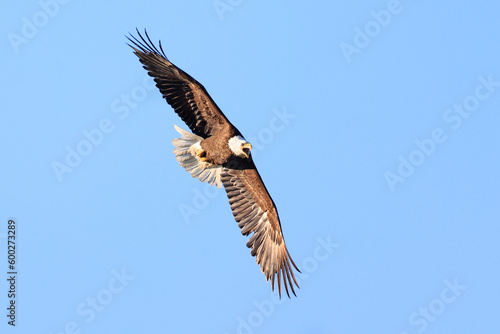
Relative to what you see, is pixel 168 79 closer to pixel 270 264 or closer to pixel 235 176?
pixel 235 176

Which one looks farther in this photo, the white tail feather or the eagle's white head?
the white tail feather

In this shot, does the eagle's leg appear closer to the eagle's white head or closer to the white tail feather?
the white tail feather

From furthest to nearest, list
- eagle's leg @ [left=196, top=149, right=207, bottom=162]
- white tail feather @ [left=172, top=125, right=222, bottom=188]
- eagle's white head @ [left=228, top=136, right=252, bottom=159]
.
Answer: white tail feather @ [left=172, top=125, right=222, bottom=188] → eagle's leg @ [left=196, top=149, right=207, bottom=162] → eagle's white head @ [left=228, top=136, right=252, bottom=159]

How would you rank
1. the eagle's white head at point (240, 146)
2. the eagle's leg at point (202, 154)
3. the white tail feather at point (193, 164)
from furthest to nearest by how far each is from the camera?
the white tail feather at point (193, 164), the eagle's leg at point (202, 154), the eagle's white head at point (240, 146)

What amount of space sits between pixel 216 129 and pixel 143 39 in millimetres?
1712

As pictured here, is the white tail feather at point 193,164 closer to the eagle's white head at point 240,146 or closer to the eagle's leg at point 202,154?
the eagle's leg at point 202,154

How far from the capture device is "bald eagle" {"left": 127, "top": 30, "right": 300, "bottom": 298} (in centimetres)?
1112

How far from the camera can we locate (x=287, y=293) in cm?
1113

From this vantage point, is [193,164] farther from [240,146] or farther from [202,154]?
[240,146]

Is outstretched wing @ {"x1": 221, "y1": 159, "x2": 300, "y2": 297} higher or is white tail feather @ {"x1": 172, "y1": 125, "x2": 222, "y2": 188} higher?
white tail feather @ {"x1": 172, "y1": 125, "x2": 222, "y2": 188}

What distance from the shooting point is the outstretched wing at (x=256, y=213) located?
11502 millimetres

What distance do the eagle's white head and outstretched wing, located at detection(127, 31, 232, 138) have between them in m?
0.26

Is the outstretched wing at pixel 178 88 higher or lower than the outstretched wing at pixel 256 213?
higher

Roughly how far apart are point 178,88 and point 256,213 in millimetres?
2342
